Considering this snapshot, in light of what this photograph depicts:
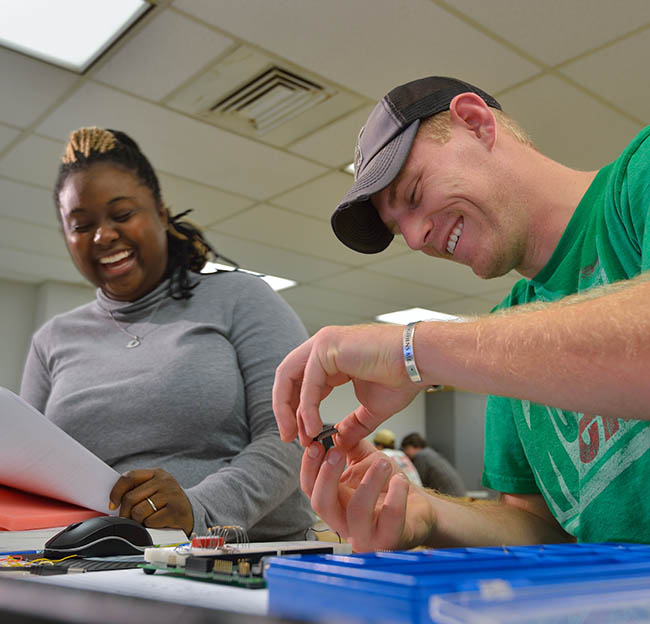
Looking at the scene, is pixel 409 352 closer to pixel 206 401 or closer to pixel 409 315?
pixel 206 401

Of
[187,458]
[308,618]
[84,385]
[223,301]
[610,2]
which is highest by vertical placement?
[610,2]

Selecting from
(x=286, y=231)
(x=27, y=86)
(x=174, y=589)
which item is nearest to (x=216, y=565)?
(x=174, y=589)

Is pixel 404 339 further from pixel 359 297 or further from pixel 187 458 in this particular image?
pixel 359 297

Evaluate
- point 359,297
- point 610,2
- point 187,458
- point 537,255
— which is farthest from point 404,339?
point 359,297

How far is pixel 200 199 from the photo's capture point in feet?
12.9

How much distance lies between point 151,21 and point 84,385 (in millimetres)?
1648

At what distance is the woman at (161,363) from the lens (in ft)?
Result: 3.51

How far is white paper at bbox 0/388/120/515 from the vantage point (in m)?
0.83

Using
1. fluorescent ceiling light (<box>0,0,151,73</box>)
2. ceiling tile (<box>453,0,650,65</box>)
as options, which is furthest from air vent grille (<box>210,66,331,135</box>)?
ceiling tile (<box>453,0,650,65</box>)

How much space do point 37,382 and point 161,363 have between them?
385mm

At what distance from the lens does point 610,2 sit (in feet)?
7.38

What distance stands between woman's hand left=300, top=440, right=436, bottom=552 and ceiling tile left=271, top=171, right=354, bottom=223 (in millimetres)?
2944

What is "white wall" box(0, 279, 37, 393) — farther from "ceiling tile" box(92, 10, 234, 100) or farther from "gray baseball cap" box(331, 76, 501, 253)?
"gray baseball cap" box(331, 76, 501, 253)

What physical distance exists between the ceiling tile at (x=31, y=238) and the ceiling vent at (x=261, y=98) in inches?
79.3
